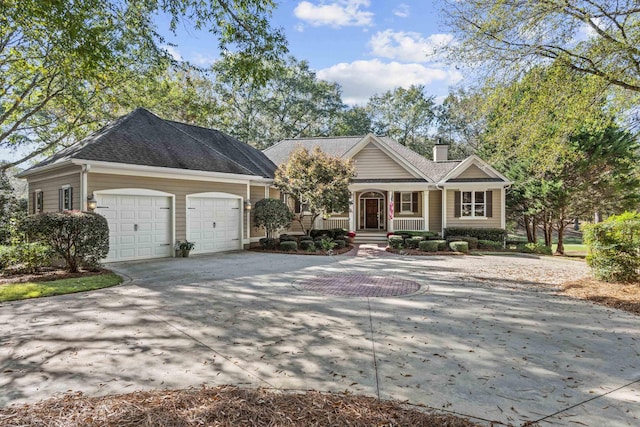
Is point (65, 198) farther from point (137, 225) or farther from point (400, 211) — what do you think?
point (400, 211)

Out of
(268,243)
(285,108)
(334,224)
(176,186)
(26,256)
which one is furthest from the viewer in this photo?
(285,108)

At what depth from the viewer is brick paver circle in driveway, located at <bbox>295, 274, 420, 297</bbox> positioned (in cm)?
724

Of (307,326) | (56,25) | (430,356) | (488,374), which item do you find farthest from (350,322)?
(56,25)

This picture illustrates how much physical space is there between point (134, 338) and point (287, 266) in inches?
255

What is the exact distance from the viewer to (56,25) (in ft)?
19.1

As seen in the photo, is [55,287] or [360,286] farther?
[360,286]

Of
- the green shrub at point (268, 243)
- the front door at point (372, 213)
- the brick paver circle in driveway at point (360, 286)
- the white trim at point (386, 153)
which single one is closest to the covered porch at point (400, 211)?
the front door at point (372, 213)

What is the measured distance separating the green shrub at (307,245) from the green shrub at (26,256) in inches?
348

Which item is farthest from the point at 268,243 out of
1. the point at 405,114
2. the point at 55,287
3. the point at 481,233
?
the point at 405,114

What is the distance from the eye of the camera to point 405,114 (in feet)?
127

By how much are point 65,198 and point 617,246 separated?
50.6 ft

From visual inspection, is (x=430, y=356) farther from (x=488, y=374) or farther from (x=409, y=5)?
(x=409, y=5)

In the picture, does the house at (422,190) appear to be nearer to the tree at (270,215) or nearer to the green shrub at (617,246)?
the tree at (270,215)

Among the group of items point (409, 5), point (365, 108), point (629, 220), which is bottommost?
point (629, 220)
